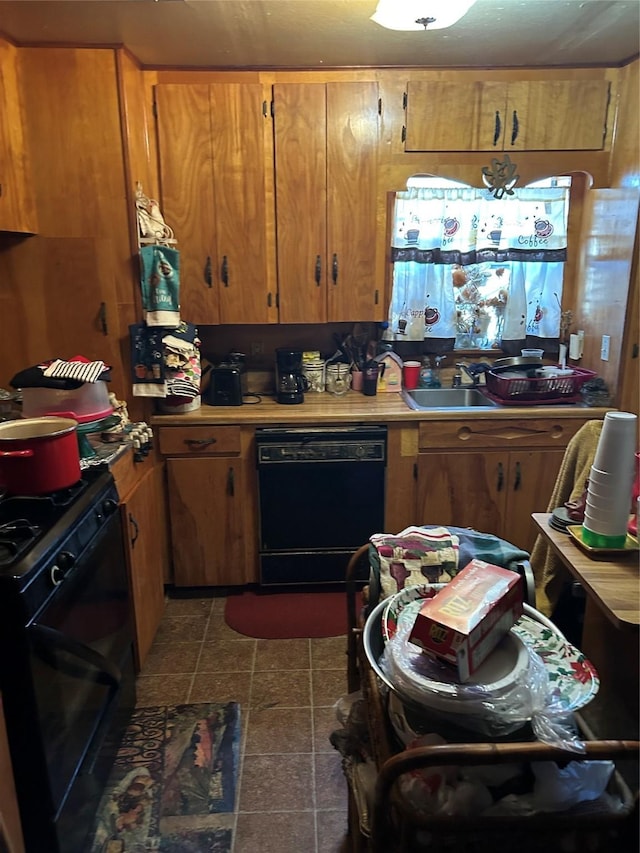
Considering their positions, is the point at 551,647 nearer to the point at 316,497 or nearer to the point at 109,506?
the point at 109,506

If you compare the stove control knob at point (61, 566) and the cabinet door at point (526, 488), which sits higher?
the stove control knob at point (61, 566)

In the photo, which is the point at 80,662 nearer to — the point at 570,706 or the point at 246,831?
the point at 246,831

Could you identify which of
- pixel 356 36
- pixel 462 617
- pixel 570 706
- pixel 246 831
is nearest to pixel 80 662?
pixel 246 831

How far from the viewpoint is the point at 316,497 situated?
2859 mm

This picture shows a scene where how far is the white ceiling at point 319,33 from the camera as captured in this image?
213cm

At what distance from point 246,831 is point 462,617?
3.91ft

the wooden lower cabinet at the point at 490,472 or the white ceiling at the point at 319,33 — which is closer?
the white ceiling at the point at 319,33

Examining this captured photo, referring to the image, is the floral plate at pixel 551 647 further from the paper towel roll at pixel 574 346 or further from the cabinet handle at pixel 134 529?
the paper towel roll at pixel 574 346

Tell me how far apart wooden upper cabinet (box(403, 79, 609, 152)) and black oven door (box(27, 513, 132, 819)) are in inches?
86.1

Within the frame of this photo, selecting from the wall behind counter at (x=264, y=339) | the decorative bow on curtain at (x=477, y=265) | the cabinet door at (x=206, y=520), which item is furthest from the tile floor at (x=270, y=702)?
the decorative bow on curtain at (x=477, y=265)

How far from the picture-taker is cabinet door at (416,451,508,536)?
2.86 metres

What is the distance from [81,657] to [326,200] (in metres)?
2.15

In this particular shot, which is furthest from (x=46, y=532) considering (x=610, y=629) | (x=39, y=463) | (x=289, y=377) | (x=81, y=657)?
(x=289, y=377)

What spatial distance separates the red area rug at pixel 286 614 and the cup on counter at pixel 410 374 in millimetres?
1116
